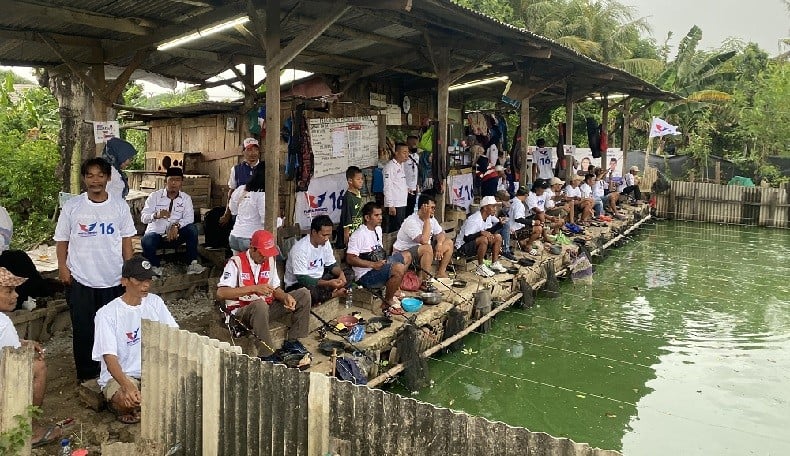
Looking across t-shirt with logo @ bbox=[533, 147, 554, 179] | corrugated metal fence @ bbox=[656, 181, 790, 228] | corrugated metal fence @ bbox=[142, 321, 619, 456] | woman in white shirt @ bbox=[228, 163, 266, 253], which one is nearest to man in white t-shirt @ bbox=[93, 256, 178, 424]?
corrugated metal fence @ bbox=[142, 321, 619, 456]

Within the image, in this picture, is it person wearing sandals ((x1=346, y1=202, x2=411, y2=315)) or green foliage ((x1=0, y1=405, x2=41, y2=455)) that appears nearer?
green foliage ((x1=0, y1=405, x2=41, y2=455))

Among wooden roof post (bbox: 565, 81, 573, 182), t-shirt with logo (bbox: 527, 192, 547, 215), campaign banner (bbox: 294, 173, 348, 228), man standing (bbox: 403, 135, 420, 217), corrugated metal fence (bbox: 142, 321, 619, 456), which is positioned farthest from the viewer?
wooden roof post (bbox: 565, 81, 573, 182)

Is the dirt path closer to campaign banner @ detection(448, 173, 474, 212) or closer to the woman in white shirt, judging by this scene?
the woman in white shirt

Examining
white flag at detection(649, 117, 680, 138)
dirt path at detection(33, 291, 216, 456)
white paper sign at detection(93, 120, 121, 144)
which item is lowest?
dirt path at detection(33, 291, 216, 456)

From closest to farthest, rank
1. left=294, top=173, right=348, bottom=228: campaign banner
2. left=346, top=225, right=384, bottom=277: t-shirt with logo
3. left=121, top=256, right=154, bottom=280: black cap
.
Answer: left=121, top=256, right=154, bottom=280: black cap < left=346, top=225, right=384, bottom=277: t-shirt with logo < left=294, top=173, right=348, bottom=228: campaign banner

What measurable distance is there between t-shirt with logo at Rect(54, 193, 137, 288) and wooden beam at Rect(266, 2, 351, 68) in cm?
206

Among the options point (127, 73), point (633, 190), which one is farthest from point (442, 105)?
point (633, 190)

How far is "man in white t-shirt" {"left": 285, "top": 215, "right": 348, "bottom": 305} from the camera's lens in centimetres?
645

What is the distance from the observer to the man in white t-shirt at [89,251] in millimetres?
4711

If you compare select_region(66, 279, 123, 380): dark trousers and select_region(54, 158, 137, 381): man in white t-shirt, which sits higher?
select_region(54, 158, 137, 381): man in white t-shirt

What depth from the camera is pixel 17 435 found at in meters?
3.29

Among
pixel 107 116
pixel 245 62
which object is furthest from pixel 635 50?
pixel 107 116

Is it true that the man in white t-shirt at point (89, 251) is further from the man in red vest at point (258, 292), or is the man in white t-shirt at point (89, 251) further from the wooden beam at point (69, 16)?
the wooden beam at point (69, 16)

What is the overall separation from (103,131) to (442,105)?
15.4ft
